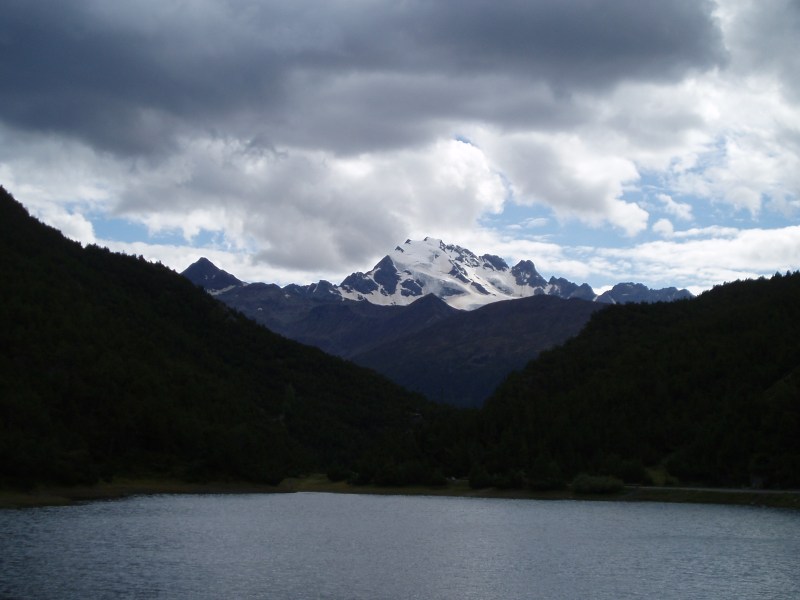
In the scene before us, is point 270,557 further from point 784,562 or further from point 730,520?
point 730,520

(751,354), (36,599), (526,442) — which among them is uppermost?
(751,354)

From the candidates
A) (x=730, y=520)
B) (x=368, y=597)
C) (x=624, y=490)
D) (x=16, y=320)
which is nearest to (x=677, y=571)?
(x=368, y=597)

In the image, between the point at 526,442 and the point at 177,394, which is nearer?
the point at 526,442

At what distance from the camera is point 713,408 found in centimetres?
16688

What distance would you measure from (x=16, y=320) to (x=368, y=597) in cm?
12618

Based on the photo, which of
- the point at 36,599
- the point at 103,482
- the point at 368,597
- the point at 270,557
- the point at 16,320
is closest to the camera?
the point at 36,599

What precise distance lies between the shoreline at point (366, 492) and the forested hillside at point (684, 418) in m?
5.05

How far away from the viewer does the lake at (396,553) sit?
192 ft

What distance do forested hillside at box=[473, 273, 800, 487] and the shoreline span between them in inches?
199

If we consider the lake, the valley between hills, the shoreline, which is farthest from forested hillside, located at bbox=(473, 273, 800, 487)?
the lake

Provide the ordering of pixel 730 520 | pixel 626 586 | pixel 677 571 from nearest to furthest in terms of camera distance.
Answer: pixel 626 586 < pixel 677 571 < pixel 730 520

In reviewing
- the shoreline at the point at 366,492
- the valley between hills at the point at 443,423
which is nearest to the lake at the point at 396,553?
the shoreline at the point at 366,492

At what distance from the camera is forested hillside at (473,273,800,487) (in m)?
142

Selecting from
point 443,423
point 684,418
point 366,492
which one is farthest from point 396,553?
point 443,423
